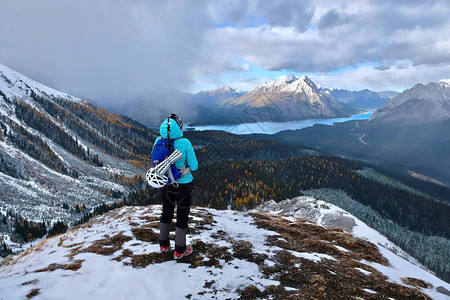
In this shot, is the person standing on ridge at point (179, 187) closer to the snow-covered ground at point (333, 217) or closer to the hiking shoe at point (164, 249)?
the hiking shoe at point (164, 249)

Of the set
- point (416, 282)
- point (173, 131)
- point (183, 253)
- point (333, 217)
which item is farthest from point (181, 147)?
point (333, 217)

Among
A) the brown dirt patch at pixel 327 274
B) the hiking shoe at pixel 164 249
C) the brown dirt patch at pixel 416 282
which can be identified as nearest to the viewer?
the brown dirt patch at pixel 327 274

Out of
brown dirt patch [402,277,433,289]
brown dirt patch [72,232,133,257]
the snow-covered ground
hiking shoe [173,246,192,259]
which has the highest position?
hiking shoe [173,246,192,259]

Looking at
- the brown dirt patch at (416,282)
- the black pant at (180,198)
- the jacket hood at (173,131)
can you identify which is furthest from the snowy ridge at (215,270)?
the jacket hood at (173,131)

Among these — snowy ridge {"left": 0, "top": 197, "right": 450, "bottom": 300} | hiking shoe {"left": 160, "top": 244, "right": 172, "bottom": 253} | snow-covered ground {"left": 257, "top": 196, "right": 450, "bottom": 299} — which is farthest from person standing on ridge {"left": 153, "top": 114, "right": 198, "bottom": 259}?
snow-covered ground {"left": 257, "top": 196, "right": 450, "bottom": 299}

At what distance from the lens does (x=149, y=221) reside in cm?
1573

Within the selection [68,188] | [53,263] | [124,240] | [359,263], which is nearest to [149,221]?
[124,240]

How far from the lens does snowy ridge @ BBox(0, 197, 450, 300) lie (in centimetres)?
715

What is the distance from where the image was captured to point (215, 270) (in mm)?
8695

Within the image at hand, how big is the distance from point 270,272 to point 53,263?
8.41 meters

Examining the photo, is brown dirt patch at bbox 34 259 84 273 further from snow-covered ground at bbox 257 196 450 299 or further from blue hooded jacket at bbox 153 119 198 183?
snow-covered ground at bbox 257 196 450 299

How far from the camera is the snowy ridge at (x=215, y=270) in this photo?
7.15m

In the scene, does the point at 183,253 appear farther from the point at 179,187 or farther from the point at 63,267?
the point at 63,267

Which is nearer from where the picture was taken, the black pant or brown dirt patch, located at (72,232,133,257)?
the black pant
